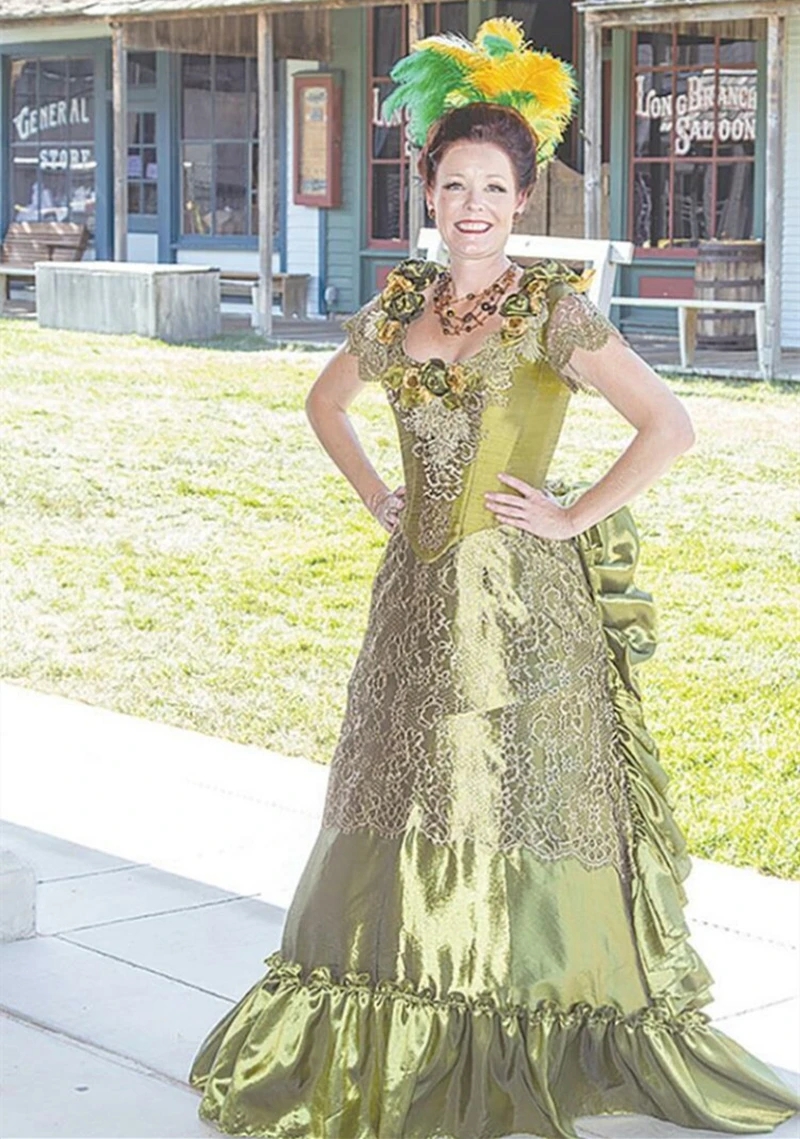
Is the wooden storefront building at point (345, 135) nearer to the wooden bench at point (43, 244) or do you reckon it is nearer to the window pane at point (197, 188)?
the window pane at point (197, 188)

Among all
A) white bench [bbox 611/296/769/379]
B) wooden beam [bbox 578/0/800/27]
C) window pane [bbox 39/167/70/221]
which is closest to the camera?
wooden beam [bbox 578/0/800/27]

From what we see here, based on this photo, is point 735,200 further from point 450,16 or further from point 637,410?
point 637,410

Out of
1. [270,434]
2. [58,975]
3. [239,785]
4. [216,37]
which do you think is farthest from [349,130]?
[58,975]

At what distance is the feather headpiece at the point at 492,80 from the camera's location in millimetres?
3602

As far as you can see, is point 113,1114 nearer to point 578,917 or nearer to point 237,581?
point 578,917

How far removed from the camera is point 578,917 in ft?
11.7

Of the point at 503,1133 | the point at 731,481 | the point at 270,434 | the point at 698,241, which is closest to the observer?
the point at 503,1133

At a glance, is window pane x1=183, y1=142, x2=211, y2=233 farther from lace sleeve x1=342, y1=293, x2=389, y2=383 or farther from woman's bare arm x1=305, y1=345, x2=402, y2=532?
lace sleeve x1=342, y1=293, x2=389, y2=383

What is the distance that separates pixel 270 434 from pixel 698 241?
6016 mm

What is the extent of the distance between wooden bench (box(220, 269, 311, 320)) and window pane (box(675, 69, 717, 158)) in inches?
151

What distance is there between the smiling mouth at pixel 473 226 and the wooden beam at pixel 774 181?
10.8 metres

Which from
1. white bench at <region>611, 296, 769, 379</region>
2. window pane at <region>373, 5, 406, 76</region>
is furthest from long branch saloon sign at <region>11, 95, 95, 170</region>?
white bench at <region>611, 296, 769, 379</region>

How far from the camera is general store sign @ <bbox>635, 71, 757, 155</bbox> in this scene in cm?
1692

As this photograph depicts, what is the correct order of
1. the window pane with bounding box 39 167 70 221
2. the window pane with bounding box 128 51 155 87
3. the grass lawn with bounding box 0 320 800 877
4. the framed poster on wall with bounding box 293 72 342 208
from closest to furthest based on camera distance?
the grass lawn with bounding box 0 320 800 877 → the framed poster on wall with bounding box 293 72 342 208 → the window pane with bounding box 128 51 155 87 → the window pane with bounding box 39 167 70 221
